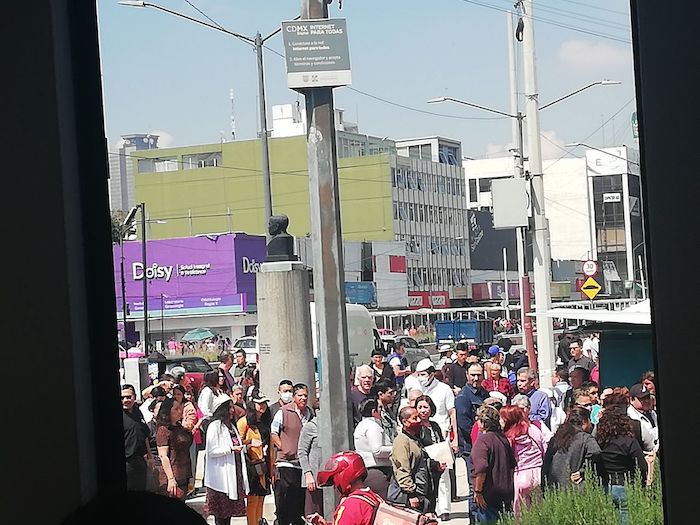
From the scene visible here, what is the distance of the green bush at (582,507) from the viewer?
2348mm

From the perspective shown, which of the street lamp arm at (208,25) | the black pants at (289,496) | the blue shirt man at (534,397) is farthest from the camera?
the blue shirt man at (534,397)

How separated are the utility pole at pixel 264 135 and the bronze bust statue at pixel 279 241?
0.03 m

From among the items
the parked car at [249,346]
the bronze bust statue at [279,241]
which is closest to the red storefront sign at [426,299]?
the bronze bust statue at [279,241]

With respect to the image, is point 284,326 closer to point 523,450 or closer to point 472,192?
point 472,192

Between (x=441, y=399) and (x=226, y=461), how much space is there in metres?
0.80

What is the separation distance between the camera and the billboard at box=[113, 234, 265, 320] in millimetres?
2193

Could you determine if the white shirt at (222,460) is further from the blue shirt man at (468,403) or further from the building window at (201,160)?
the building window at (201,160)

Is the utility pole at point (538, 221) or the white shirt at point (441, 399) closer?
the utility pole at point (538, 221)

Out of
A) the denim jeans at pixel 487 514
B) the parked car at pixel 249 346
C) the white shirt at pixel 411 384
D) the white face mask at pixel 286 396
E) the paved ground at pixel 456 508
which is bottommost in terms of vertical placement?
the denim jeans at pixel 487 514

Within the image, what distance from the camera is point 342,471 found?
2.90 meters

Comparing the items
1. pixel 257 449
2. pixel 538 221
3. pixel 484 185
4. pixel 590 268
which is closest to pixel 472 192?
pixel 484 185

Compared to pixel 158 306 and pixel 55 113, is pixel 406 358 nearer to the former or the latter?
pixel 158 306

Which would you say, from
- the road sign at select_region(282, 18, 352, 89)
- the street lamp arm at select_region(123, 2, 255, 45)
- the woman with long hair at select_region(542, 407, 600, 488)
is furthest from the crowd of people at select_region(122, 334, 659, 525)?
the street lamp arm at select_region(123, 2, 255, 45)

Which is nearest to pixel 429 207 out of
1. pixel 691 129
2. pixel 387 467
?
pixel 387 467
